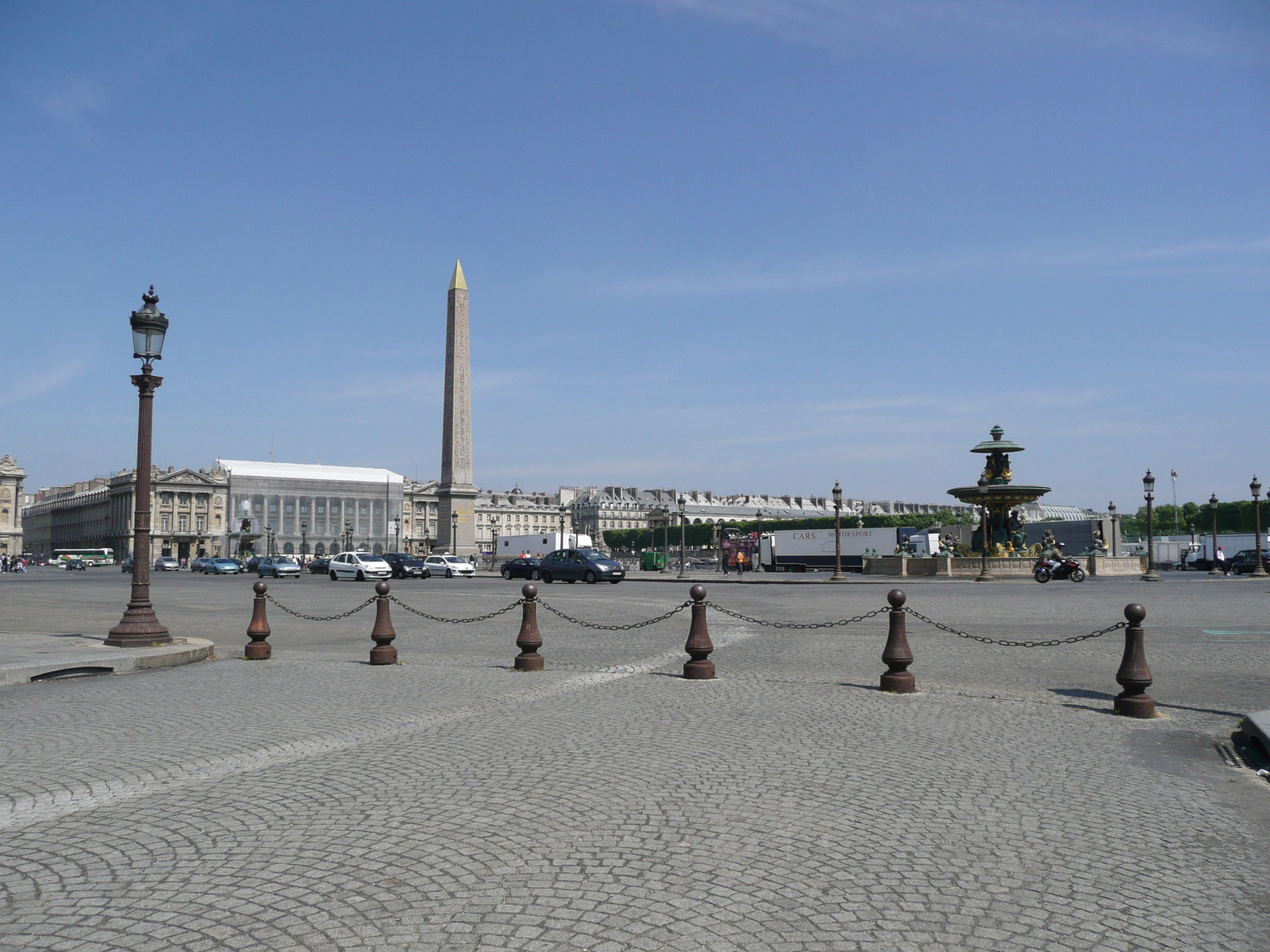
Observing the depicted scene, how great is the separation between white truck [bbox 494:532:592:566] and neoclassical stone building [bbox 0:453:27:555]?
295 ft

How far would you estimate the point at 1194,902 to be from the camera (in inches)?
173

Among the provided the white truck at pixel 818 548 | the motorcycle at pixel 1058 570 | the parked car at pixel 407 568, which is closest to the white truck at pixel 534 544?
the white truck at pixel 818 548

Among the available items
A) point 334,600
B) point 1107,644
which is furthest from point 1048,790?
point 334,600

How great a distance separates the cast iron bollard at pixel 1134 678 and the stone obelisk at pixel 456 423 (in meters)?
51.9

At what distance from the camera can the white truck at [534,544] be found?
75.3 m

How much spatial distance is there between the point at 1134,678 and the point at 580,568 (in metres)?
35.5

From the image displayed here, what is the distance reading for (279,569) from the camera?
60812 millimetres

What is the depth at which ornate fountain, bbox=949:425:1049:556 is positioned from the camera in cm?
5022

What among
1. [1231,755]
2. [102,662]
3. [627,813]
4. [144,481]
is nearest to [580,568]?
[144,481]

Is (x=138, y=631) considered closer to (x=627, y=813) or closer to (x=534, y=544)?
(x=627, y=813)

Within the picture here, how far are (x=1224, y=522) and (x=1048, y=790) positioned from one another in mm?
107991

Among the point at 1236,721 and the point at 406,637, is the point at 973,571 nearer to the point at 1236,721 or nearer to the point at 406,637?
the point at 406,637

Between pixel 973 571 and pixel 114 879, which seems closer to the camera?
pixel 114 879

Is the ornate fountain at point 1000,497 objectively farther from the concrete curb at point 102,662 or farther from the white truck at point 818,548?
the concrete curb at point 102,662
